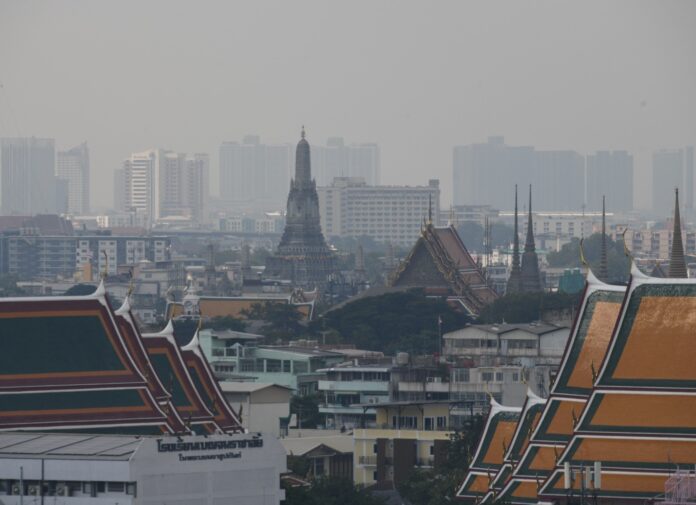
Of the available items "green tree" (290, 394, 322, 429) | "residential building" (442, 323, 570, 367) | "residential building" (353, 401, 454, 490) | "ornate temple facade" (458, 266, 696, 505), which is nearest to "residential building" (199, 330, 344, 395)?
"residential building" (442, 323, 570, 367)

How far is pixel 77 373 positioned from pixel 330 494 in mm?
5493

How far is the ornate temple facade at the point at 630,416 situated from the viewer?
169 ft

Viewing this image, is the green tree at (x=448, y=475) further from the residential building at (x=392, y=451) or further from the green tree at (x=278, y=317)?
the green tree at (x=278, y=317)

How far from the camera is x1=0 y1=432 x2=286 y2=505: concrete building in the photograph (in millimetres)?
51562

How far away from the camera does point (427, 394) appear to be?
8212cm

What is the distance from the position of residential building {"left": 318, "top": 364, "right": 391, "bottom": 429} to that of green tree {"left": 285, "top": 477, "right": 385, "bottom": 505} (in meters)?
18.7

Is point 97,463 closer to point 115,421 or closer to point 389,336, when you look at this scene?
point 115,421

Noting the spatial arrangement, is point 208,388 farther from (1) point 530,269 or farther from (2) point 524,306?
(1) point 530,269

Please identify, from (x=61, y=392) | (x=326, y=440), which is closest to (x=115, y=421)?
(x=61, y=392)

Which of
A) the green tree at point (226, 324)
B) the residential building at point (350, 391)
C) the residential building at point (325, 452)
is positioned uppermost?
the green tree at point (226, 324)

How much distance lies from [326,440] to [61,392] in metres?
15.5

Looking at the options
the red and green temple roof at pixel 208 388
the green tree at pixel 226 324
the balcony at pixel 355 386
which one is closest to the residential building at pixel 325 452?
the red and green temple roof at pixel 208 388

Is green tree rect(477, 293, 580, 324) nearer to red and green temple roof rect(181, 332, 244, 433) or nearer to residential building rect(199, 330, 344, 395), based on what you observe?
residential building rect(199, 330, 344, 395)

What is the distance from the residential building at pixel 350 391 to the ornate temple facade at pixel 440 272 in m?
56.6
